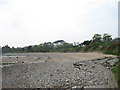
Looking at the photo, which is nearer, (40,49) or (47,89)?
(47,89)

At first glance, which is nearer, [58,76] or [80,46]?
[58,76]

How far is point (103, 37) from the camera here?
109 meters

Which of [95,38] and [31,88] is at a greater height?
[95,38]

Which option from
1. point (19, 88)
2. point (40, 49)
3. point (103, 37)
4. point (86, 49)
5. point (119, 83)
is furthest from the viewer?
point (40, 49)

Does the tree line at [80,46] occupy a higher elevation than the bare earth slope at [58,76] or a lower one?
higher

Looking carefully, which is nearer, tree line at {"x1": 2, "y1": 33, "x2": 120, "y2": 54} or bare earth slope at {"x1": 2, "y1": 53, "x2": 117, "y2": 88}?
bare earth slope at {"x1": 2, "y1": 53, "x2": 117, "y2": 88}

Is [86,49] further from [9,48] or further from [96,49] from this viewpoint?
[9,48]

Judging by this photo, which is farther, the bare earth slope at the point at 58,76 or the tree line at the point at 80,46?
the tree line at the point at 80,46

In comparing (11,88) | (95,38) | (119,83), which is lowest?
(11,88)

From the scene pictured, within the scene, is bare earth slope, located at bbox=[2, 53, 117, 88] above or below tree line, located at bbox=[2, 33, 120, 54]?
below

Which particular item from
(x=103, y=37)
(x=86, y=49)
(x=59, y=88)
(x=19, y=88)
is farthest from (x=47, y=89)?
(x=103, y=37)

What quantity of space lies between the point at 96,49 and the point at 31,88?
71.3 meters

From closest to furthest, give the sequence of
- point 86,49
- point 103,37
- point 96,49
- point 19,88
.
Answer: point 19,88
point 96,49
point 86,49
point 103,37

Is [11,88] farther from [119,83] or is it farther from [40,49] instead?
[40,49]
